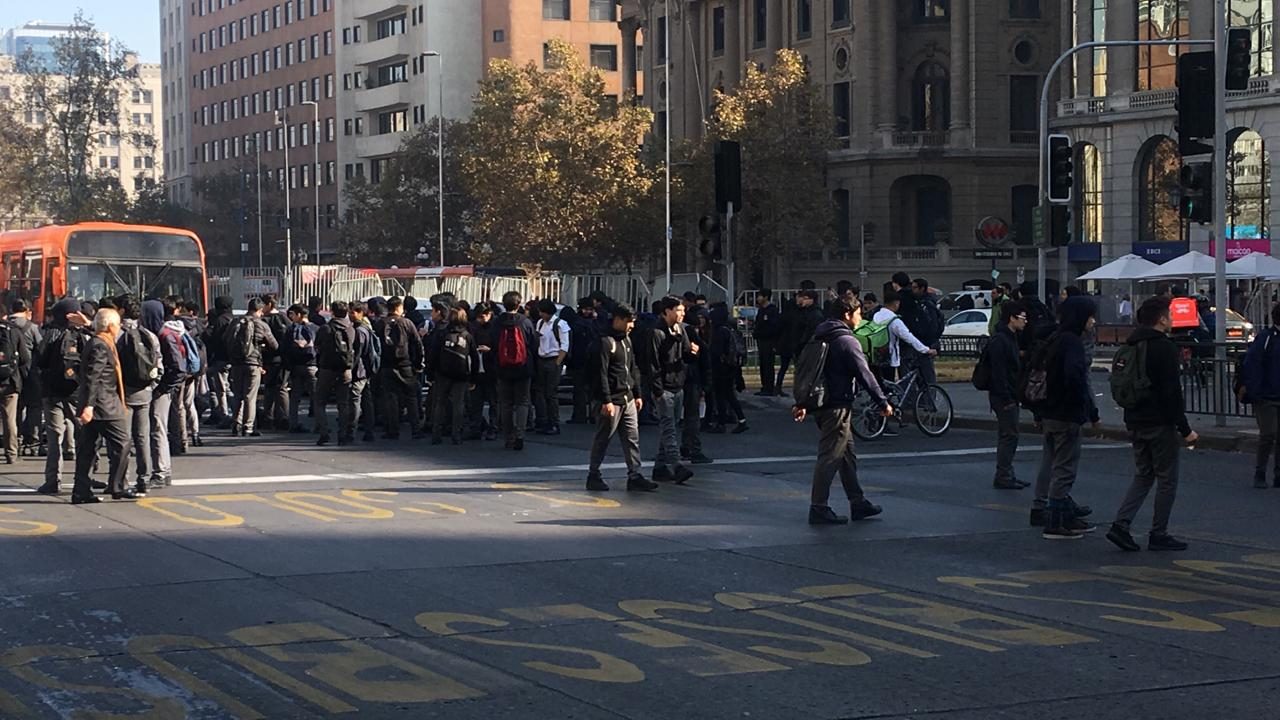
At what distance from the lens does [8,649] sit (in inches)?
336

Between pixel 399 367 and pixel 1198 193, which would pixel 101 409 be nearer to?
pixel 399 367

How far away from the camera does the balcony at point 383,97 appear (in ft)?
327

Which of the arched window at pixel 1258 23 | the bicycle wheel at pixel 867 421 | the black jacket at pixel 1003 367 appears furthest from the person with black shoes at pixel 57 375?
the arched window at pixel 1258 23

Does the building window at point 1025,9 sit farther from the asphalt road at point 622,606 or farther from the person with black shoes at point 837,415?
the person with black shoes at point 837,415

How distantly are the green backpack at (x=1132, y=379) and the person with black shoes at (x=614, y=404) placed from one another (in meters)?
4.91

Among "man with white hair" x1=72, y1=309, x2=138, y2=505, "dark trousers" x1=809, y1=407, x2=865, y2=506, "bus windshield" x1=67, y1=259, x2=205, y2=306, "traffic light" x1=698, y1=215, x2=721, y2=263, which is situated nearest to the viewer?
"dark trousers" x1=809, y1=407, x2=865, y2=506

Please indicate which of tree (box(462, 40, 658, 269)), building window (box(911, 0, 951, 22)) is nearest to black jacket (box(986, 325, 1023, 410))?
tree (box(462, 40, 658, 269))

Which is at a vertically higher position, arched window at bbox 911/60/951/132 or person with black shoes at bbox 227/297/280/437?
arched window at bbox 911/60/951/132

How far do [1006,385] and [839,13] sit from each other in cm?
6018

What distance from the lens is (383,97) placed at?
10125 cm

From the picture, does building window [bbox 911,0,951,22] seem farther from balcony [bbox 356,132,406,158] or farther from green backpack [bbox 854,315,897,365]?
green backpack [bbox 854,315,897,365]

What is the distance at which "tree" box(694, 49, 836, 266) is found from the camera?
65250 millimetres

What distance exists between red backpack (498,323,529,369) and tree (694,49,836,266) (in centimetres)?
4503

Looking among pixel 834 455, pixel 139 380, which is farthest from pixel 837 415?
pixel 139 380
